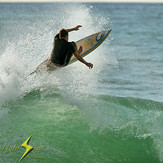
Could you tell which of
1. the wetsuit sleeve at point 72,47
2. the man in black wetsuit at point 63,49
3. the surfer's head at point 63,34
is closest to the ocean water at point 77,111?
the man in black wetsuit at point 63,49

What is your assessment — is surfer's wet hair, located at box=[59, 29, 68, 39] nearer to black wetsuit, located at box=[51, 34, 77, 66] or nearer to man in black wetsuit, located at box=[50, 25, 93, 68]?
man in black wetsuit, located at box=[50, 25, 93, 68]

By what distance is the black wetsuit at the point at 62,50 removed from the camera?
7.09 m

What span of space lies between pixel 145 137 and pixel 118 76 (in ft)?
19.0

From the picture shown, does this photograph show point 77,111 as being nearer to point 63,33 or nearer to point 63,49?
point 63,49

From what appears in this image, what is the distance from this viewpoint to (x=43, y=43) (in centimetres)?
1196

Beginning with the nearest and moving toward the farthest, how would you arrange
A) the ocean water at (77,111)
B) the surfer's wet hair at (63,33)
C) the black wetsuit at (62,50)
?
the ocean water at (77,111)
the surfer's wet hair at (63,33)
the black wetsuit at (62,50)

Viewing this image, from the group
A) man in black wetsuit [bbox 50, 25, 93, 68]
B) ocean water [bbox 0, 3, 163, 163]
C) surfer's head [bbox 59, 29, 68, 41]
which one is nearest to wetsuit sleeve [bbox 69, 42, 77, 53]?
man in black wetsuit [bbox 50, 25, 93, 68]

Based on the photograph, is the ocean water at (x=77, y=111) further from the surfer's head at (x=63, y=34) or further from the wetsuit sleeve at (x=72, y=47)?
the surfer's head at (x=63, y=34)

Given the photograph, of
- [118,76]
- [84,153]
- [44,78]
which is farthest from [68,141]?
[118,76]

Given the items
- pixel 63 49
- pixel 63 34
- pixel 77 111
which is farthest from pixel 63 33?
pixel 77 111

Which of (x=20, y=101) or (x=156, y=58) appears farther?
(x=156, y=58)

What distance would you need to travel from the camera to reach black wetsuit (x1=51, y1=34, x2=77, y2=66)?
7.09 m

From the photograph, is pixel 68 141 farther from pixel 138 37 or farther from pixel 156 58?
pixel 138 37

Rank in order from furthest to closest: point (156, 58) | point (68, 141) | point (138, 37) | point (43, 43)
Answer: point (138, 37), point (156, 58), point (43, 43), point (68, 141)
